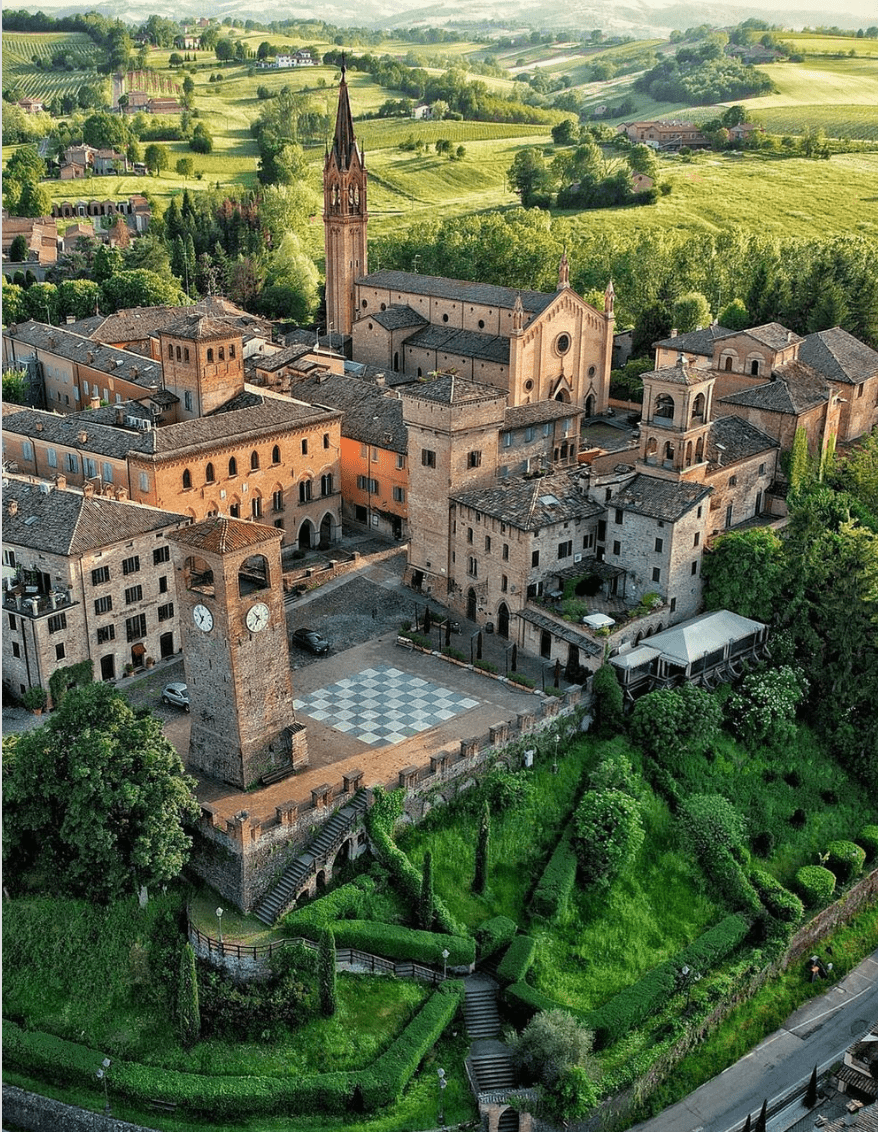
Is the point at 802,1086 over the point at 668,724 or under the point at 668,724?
under

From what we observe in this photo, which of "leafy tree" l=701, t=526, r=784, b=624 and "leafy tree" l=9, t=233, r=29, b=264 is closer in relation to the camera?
"leafy tree" l=701, t=526, r=784, b=624

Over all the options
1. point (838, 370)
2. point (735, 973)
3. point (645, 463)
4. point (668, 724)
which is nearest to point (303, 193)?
point (838, 370)

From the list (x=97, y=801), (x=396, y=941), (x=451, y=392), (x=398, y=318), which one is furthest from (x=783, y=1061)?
(x=398, y=318)

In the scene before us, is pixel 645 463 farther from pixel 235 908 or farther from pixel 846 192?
pixel 846 192

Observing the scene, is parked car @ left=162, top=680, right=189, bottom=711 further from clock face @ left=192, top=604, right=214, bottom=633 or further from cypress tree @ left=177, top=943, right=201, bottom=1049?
cypress tree @ left=177, top=943, right=201, bottom=1049

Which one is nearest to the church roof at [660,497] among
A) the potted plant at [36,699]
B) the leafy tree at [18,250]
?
the potted plant at [36,699]

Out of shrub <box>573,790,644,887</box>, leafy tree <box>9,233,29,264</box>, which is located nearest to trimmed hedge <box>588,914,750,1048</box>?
shrub <box>573,790,644,887</box>

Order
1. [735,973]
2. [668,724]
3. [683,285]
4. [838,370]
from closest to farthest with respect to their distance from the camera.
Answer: [735,973] → [668,724] → [838,370] → [683,285]
